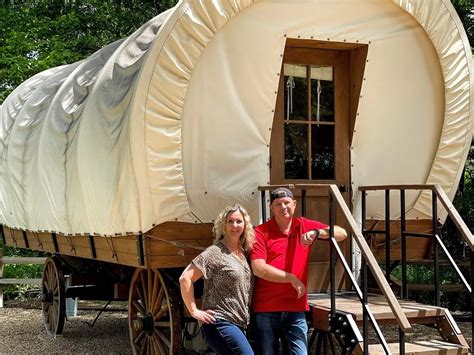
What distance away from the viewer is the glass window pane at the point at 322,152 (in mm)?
7734

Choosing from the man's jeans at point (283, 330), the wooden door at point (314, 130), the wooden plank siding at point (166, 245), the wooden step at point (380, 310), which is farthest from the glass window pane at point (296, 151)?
the man's jeans at point (283, 330)

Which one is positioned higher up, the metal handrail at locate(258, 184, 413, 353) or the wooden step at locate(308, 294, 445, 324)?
the metal handrail at locate(258, 184, 413, 353)

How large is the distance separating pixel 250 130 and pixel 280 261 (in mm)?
1638

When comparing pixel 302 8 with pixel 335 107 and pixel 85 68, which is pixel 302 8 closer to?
pixel 335 107

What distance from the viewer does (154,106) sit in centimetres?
675

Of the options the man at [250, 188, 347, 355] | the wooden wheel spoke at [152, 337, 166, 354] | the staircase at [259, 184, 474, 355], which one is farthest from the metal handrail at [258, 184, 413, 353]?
the wooden wheel spoke at [152, 337, 166, 354]

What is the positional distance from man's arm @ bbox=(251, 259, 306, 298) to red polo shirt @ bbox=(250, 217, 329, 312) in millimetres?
71

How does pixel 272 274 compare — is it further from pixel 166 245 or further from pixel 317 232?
pixel 166 245

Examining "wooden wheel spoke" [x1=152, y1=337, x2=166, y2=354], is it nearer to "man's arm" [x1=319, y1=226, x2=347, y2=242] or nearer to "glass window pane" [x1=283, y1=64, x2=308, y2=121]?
"man's arm" [x1=319, y1=226, x2=347, y2=242]

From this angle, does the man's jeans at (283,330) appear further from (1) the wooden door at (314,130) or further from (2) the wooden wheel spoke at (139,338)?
(2) the wooden wheel spoke at (139,338)

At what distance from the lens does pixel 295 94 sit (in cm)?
769

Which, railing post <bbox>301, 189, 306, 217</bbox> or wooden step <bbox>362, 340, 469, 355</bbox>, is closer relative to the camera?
wooden step <bbox>362, 340, 469, 355</bbox>

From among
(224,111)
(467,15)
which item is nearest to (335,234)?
(224,111)

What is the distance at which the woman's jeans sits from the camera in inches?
216
